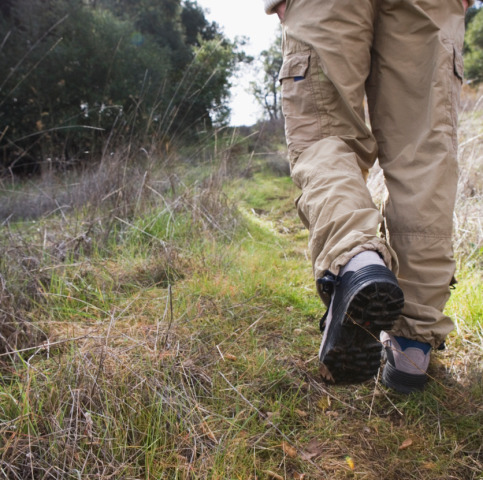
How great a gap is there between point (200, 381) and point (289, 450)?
303mm

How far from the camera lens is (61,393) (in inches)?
38.6

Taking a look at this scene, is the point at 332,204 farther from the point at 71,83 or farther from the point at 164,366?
the point at 71,83

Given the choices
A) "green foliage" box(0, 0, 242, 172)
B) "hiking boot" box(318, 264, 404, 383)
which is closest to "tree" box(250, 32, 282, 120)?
"green foliage" box(0, 0, 242, 172)

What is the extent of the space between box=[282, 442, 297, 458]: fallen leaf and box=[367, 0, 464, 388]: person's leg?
413mm

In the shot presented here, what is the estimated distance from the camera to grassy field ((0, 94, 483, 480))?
908mm

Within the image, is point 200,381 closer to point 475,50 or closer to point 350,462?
point 350,462

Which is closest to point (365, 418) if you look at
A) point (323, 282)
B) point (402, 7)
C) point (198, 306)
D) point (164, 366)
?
point (323, 282)

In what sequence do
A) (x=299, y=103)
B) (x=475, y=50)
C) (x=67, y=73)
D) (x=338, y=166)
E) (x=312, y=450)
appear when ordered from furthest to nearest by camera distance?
1. (x=475, y=50)
2. (x=67, y=73)
3. (x=299, y=103)
4. (x=338, y=166)
5. (x=312, y=450)

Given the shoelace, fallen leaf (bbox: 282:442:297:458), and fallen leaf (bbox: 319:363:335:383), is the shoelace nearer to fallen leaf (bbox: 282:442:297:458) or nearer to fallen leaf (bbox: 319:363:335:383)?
fallen leaf (bbox: 319:363:335:383)

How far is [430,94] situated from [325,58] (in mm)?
313

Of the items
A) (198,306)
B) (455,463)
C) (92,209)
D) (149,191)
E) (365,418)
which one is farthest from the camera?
(149,191)

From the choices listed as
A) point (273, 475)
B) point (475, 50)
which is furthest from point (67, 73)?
point (475, 50)

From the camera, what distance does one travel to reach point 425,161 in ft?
3.87

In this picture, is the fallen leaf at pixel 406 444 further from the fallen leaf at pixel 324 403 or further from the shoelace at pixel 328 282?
the shoelace at pixel 328 282
